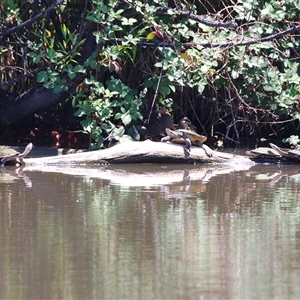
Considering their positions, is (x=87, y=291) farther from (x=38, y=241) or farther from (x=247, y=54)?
(x=247, y=54)

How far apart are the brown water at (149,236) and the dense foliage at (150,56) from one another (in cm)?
144

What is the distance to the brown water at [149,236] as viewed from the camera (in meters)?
4.43

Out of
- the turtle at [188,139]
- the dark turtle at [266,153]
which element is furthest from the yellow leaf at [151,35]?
the dark turtle at [266,153]

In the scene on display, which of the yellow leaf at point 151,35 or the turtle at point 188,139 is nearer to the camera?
the turtle at point 188,139

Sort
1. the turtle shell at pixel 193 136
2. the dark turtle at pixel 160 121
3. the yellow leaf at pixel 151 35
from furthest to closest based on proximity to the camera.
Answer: the dark turtle at pixel 160 121
the yellow leaf at pixel 151 35
the turtle shell at pixel 193 136

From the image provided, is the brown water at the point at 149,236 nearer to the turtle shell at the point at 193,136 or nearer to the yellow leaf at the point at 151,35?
the turtle shell at the point at 193,136

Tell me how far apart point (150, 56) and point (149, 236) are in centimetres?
490

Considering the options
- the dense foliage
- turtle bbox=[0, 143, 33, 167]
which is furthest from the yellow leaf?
turtle bbox=[0, 143, 33, 167]

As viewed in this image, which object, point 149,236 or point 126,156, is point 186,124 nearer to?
point 126,156

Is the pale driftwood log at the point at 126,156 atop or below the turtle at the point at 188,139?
below

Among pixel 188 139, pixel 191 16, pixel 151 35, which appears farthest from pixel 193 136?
pixel 191 16

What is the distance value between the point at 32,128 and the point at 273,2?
11.2 ft

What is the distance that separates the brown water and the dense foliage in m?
1.44

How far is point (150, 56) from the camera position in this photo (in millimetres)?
10125
